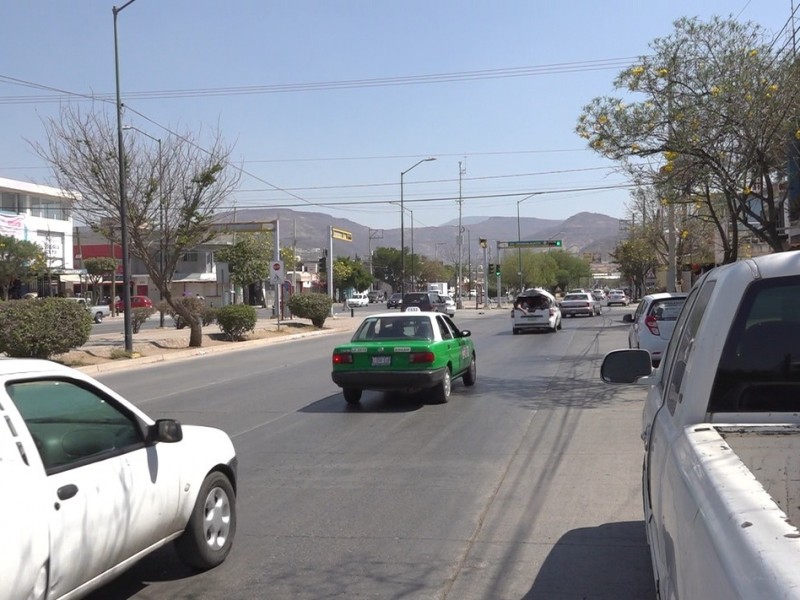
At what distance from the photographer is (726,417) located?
348 cm

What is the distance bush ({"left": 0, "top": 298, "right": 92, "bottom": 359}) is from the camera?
20078 millimetres

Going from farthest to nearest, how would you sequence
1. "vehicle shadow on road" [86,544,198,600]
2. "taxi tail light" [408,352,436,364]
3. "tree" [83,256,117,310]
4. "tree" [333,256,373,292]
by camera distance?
"tree" [333,256,373,292] → "tree" [83,256,117,310] → "taxi tail light" [408,352,436,364] → "vehicle shadow on road" [86,544,198,600]

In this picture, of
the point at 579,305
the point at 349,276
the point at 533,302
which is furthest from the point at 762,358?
the point at 349,276

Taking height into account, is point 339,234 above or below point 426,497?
above

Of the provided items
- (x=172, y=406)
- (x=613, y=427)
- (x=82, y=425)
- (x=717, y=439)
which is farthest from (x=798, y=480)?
Answer: (x=172, y=406)

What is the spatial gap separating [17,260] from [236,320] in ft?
85.9

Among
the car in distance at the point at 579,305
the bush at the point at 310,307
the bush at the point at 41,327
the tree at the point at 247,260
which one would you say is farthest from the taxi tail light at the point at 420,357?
the tree at the point at 247,260

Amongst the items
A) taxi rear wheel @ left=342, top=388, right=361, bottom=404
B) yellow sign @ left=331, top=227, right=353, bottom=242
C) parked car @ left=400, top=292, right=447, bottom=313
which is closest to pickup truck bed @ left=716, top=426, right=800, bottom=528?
taxi rear wheel @ left=342, top=388, right=361, bottom=404

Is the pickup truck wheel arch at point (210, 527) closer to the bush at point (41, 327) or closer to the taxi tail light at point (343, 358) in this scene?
the taxi tail light at point (343, 358)

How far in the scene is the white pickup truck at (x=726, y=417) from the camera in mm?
2512

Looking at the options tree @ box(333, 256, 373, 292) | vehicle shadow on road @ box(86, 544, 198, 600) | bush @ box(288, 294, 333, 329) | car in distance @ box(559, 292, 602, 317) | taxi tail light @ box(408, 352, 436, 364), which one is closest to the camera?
vehicle shadow on road @ box(86, 544, 198, 600)

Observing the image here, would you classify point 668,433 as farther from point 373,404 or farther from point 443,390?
point 373,404

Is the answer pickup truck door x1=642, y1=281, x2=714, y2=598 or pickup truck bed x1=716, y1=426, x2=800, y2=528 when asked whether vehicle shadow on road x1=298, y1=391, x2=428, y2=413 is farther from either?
pickup truck bed x1=716, y1=426, x2=800, y2=528

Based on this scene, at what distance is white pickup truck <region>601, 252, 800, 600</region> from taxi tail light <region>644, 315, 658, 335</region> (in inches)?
526
